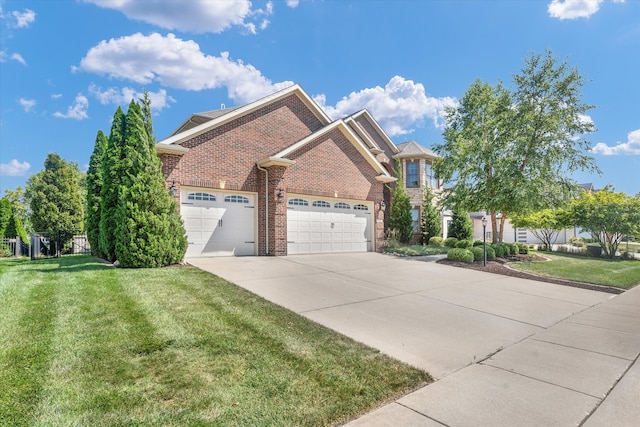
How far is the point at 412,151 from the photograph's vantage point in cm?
2272

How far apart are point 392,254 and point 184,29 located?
1169cm

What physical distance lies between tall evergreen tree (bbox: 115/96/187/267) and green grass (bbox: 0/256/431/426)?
288cm

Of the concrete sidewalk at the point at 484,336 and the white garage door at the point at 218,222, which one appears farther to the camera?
the white garage door at the point at 218,222

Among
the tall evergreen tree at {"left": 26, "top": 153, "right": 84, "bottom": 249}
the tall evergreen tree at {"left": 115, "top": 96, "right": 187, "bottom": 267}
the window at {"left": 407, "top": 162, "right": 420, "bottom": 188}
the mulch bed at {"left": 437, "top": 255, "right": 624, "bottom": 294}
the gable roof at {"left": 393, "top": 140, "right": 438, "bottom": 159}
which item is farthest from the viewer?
the window at {"left": 407, "top": 162, "right": 420, "bottom": 188}

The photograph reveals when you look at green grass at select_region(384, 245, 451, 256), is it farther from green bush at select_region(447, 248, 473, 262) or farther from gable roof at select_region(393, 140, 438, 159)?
gable roof at select_region(393, 140, 438, 159)

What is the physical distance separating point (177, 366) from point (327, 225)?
11326mm

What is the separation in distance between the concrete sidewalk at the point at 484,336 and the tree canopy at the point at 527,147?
7.21 m

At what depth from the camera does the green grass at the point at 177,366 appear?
2725 millimetres

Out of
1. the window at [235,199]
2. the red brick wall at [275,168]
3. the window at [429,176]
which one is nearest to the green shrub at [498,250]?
the red brick wall at [275,168]

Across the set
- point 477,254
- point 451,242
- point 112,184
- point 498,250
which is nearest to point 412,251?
point 477,254

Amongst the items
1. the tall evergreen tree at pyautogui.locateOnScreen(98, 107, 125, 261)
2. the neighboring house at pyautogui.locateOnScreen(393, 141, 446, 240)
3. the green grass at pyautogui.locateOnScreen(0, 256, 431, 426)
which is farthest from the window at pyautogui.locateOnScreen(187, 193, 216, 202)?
the neighboring house at pyautogui.locateOnScreen(393, 141, 446, 240)

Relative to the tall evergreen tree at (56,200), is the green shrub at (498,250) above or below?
below

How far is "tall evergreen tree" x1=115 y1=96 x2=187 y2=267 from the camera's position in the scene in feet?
28.8

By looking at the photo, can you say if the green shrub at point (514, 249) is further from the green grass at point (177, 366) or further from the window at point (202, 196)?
the green grass at point (177, 366)
